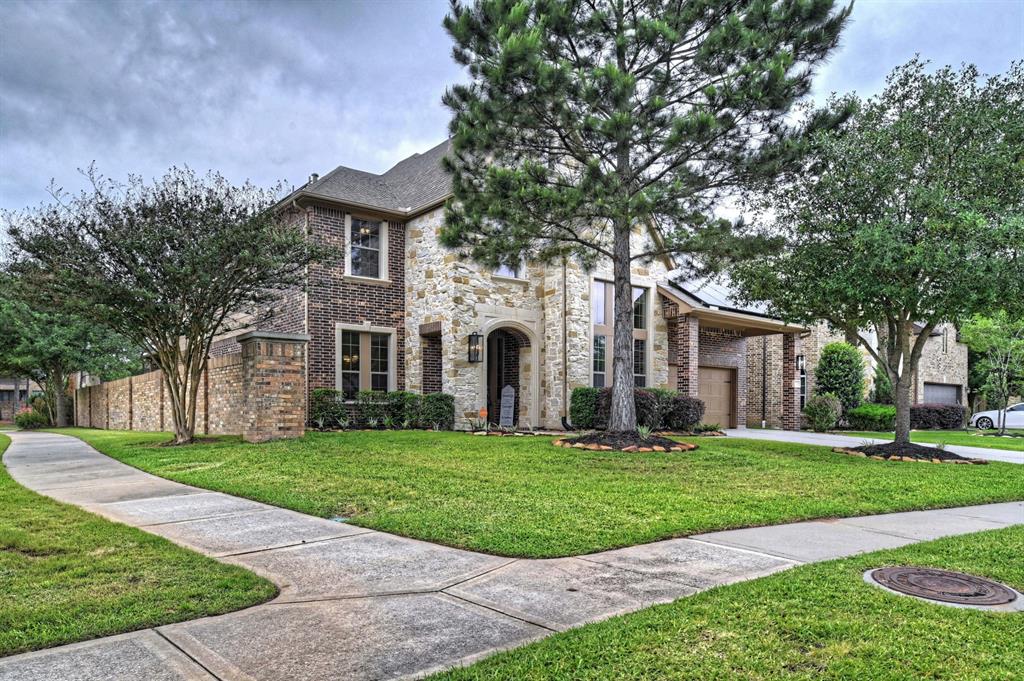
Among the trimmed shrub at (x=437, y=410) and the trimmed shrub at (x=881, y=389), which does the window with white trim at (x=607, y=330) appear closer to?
the trimmed shrub at (x=437, y=410)

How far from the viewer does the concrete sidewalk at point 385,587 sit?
272 cm

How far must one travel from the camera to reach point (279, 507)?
253 inches

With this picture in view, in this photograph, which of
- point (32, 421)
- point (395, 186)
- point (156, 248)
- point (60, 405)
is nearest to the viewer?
point (156, 248)

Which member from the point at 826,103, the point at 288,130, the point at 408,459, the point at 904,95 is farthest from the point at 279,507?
the point at 288,130

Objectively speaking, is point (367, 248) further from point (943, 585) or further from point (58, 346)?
point (58, 346)

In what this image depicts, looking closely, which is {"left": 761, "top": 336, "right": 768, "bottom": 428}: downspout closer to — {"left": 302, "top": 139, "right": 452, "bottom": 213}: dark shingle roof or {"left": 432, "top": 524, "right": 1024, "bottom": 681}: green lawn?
{"left": 302, "top": 139, "right": 452, "bottom": 213}: dark shingle roof

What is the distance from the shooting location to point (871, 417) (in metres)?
22.5

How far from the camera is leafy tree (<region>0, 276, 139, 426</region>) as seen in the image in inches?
1008

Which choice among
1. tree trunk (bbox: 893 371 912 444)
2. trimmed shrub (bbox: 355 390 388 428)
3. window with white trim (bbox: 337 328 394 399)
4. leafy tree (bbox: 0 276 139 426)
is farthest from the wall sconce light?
leafy tree (bbox: 0 276 139 426)

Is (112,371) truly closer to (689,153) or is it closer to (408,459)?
(408,459)

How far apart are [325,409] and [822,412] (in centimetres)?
1609

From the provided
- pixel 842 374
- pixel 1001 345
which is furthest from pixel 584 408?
pixel 1001 345

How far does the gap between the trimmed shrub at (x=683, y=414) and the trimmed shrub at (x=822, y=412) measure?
7.27 m

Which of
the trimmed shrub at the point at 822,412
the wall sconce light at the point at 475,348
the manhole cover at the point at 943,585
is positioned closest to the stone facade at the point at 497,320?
the wall sconce light at the point at 475,348
